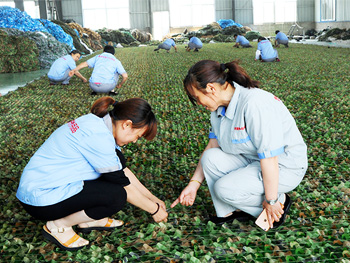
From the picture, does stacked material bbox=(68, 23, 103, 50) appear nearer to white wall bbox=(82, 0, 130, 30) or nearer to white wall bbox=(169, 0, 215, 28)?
white wall bbox=(82, 0, 130, 30)

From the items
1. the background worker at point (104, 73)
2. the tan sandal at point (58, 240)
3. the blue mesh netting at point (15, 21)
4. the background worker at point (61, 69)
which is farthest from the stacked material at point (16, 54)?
the tan sandal at point (58, 240)

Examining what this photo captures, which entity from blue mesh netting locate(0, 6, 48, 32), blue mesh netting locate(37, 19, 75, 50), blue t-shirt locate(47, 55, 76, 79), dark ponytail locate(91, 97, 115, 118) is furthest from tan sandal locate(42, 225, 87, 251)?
blue mesh netting locate(37, 19, 75, 50)

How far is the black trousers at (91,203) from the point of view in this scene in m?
2.22

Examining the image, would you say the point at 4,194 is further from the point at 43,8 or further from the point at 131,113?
the point at 43,8

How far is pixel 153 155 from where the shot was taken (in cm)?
406

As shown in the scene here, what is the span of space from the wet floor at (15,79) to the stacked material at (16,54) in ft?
1.17

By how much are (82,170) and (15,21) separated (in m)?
12.7

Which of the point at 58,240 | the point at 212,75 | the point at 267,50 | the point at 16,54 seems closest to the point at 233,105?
the point at 212,75

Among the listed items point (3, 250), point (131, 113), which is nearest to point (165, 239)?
point (131, 113)

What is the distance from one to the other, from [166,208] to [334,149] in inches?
79.7

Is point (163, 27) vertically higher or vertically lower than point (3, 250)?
higher

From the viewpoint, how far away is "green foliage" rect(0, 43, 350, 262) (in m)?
2.29

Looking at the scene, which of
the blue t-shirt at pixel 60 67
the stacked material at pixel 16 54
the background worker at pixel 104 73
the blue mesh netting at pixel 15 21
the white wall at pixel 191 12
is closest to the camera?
the background worker at pixel 104 73

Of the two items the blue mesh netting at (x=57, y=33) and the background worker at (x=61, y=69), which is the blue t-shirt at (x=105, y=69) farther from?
the blue mesh netting at (x=57, y=33)
